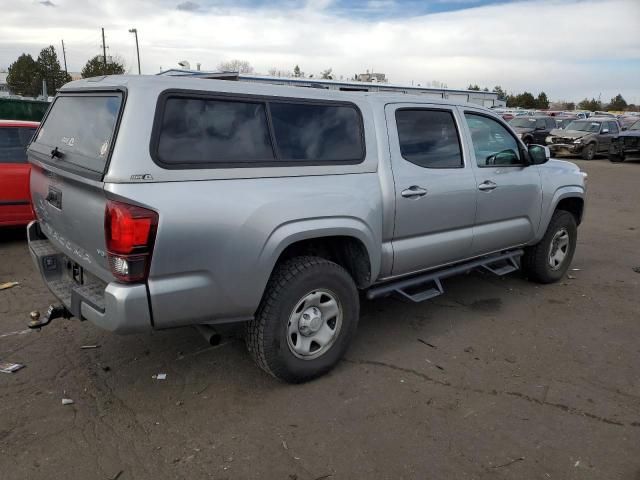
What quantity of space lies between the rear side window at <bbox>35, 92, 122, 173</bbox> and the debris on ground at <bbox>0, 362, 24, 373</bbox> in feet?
5.07

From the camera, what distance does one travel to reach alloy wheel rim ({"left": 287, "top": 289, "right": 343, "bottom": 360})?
3420mm

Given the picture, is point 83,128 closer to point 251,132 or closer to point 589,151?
point 251,132

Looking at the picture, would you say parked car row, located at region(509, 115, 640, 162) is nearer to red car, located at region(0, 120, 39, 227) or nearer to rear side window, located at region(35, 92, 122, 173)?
red car, located at region(0, 120, 39, 227)

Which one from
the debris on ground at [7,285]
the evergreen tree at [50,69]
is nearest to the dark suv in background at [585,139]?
the debris on ground at [7,285]

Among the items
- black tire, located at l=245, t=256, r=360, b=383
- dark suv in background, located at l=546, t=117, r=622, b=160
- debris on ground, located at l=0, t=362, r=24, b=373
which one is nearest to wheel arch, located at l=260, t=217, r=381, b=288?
black tire, located at l=245, t=256, r=360, b=383

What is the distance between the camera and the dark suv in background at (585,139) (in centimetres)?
2144

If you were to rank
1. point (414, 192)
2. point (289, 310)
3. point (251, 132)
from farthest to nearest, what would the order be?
point (414, 192) < point (289, 310) < point (251, 132)

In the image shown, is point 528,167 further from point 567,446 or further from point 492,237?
point 567,446

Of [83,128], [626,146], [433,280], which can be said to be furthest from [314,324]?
[626,146]

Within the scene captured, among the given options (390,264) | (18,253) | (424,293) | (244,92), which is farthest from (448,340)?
(18,253)

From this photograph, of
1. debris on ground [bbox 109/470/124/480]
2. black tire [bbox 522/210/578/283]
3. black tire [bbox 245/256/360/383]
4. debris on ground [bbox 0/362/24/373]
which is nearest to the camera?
debris on ground [bbox 109/470/124/480]

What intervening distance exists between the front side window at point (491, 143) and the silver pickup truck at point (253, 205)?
0.15 ft

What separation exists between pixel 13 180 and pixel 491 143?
5.52 m

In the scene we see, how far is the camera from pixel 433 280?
4406 mm
